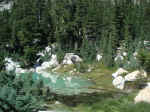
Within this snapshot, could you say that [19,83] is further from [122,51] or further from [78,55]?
[78,55]

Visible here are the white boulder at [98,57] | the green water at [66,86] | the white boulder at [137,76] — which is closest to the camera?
the green water at [66,86]

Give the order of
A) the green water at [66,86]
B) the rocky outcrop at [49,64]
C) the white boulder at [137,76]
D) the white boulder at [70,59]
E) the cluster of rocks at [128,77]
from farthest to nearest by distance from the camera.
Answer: the rocky outcrop at [49,64] < the white boulder at [70,59] < the white boulder at [137,76] < the cluster of rocks at [128,77] < the green water at [66,86]

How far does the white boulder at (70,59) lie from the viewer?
57888 mm

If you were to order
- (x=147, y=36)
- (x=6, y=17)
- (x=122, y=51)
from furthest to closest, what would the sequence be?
(x=6, y=17), (x=147, y=36), (x=122, y=51)

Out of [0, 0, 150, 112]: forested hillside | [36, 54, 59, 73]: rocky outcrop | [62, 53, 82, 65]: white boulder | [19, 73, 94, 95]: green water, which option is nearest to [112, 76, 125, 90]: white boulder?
[19, 73, 94, 95]: green water

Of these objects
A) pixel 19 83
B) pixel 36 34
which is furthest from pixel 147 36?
pixel 19 83

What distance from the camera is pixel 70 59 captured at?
58625 mm

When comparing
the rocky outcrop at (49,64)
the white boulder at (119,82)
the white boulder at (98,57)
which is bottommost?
the rocky outcrop at (49,64)

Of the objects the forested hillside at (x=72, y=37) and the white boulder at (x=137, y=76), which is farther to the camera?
the forested hillside at (x=72, y=37)

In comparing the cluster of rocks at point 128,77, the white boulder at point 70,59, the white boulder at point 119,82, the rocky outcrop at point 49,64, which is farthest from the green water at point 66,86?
the rocky outcrop at point 49,64

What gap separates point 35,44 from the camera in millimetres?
65750

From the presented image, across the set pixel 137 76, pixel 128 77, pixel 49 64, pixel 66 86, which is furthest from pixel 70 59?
pixel 137 76

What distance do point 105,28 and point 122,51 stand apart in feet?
42.6

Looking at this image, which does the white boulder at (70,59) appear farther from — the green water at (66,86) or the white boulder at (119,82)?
the white boulder at (119,82)
